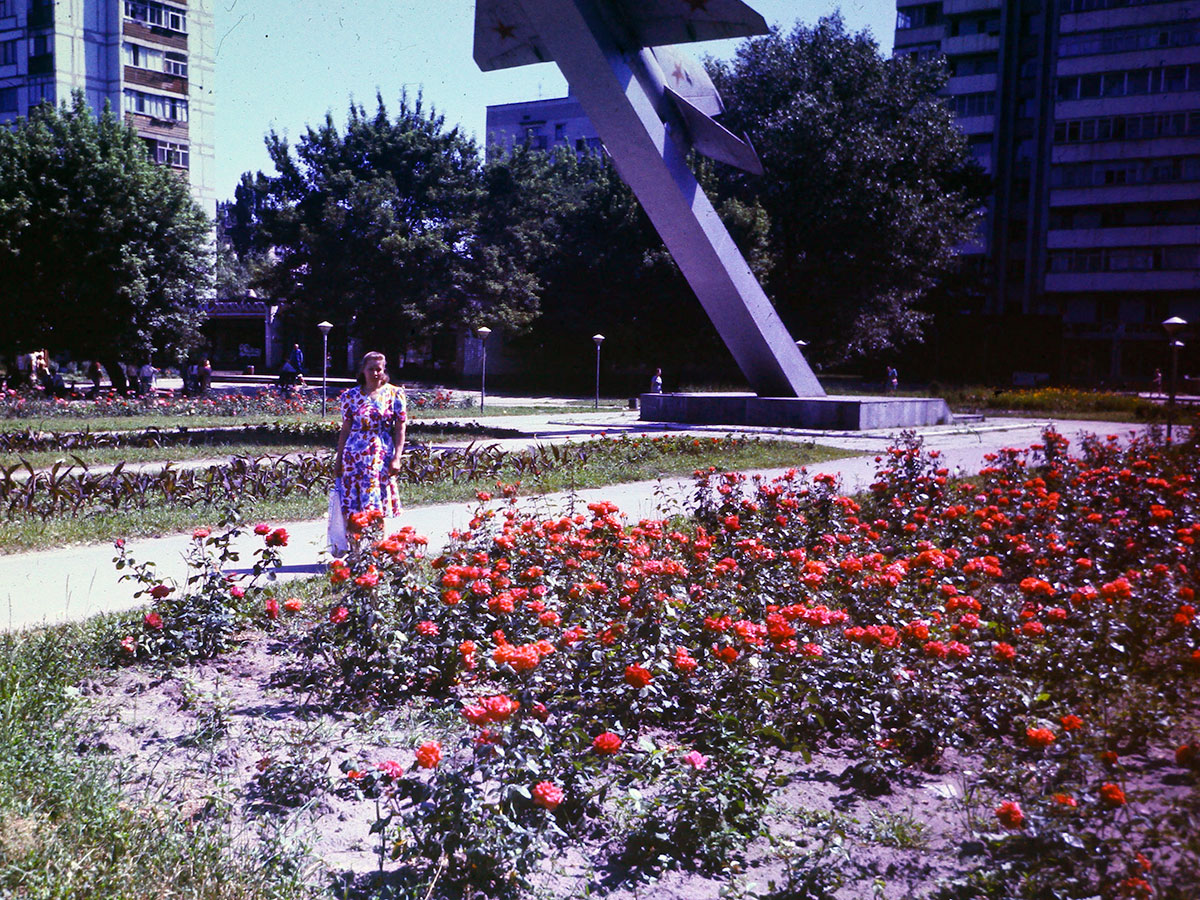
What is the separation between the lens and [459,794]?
8.53ft

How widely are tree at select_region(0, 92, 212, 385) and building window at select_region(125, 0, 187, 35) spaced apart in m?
19.8

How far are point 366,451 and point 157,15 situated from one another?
49.1 m

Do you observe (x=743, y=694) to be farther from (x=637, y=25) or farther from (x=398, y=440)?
(x=637, y=25)

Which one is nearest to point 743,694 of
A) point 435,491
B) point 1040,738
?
point 1040,738

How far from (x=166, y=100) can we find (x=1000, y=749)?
5313cm

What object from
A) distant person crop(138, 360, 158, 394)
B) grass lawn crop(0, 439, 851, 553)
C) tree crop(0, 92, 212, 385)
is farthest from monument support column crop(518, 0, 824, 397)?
distant person crop(138, 360, 158, 394)

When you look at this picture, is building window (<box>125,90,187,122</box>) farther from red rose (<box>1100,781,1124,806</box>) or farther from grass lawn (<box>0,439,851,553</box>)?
red rose (<box>1100,781,1124,806</box>)

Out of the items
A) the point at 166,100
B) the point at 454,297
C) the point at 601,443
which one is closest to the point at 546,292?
the point at 454,297

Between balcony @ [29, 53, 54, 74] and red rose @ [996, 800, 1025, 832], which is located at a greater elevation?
balcony @ [29, 53, 54, 74]

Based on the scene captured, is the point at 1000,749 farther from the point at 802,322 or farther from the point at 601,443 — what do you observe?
the point at 802,322

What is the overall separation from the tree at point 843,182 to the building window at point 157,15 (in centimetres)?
2649

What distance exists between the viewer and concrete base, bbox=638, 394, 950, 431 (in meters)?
19.7

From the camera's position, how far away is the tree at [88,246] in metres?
28.1

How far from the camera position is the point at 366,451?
6.73 m
